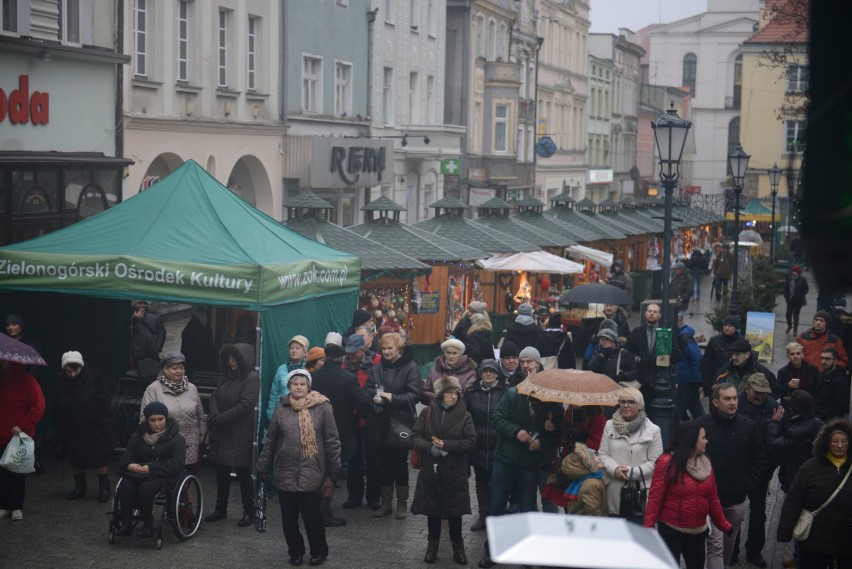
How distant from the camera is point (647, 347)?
51.4ft

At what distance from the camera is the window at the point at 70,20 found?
2005cm

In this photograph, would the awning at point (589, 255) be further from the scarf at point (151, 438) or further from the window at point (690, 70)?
the window at point (690, 70)

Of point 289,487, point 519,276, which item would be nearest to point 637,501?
point 289,487

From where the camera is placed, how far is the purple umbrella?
36.8 ft

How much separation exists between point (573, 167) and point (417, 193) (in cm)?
2870

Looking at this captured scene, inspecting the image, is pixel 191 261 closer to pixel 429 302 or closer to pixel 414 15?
pixel 429 302

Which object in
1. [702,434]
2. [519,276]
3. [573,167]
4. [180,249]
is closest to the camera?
[702,434]

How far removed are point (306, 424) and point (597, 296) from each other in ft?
36.7

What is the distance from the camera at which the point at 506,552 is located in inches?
152

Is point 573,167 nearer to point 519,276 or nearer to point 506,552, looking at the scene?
point 519,276

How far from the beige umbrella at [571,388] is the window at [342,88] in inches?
1010

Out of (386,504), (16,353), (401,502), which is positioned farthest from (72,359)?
(401,502)

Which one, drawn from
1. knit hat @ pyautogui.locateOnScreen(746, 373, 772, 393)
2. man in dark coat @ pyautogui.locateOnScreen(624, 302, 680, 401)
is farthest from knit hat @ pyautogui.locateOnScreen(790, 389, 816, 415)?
man in dark coat @ pyautogui.locateOnScreen(624, 302, 680, 401)

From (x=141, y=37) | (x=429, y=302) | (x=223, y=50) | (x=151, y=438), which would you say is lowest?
(x=429, y=302)
